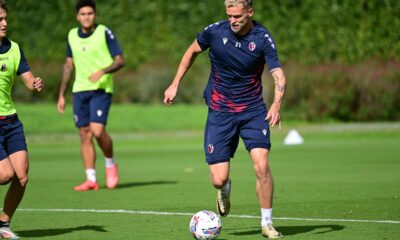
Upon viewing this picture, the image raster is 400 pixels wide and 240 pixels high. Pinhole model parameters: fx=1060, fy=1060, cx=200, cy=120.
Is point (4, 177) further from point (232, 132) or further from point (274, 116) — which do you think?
point (274, 116)

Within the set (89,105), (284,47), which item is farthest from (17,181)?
(284,47)

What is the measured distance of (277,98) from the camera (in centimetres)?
995

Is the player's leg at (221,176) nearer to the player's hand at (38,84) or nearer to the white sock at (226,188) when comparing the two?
the white sock at (226,188)

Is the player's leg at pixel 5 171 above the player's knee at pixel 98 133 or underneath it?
above

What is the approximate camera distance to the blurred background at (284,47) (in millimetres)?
29219

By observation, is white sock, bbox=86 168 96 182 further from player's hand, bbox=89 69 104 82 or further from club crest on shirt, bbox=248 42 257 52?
club crest on shirt, bbox=248 42 257 52

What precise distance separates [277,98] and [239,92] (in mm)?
589

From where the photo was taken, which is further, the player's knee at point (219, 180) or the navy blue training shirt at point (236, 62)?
the player's knee at point (219, 180)

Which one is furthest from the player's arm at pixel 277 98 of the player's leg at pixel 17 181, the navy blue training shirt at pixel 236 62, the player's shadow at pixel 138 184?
the player's shadow at pixel 138 184

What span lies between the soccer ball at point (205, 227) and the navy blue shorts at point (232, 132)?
2.91 ft

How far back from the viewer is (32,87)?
1045 centimetres

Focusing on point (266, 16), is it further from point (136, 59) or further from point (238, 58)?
point (238, 58)

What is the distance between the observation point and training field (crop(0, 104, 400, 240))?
10836 millimetres

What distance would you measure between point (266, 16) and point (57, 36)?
735 centimetres
